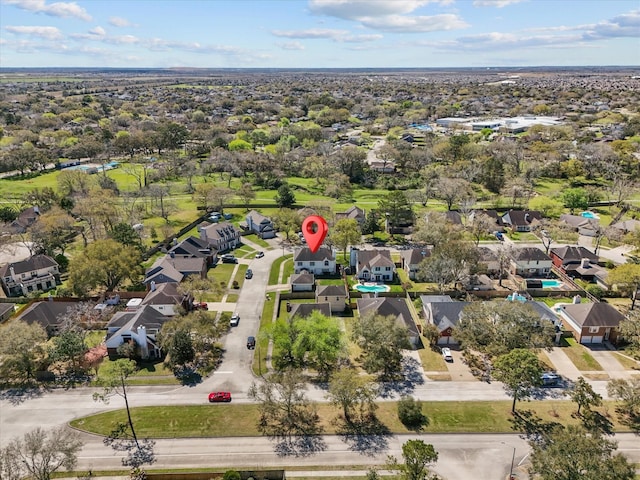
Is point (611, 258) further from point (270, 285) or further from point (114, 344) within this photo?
point (114, 344)

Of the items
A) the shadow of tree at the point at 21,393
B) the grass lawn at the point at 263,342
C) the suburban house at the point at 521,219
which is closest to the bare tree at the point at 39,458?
the shadow of tree at the point at 21,393

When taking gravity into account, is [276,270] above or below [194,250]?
below

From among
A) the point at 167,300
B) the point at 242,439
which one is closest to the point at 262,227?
the point at 167,300

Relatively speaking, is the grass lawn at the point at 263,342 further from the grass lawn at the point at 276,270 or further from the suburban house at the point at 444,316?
the suburban house at the point at 444,316

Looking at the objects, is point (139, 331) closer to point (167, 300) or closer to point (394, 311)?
point (167, 300)

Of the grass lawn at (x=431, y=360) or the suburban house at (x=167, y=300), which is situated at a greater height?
the suburban house at (x=167, y=300)

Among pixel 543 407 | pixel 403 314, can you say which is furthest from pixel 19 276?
pixel 543 407
